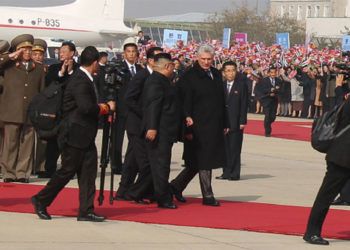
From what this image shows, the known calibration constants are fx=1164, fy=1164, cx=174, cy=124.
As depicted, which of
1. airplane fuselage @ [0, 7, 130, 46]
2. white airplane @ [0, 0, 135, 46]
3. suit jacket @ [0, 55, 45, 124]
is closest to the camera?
suit jacket @ [0, 55, 45, 124]

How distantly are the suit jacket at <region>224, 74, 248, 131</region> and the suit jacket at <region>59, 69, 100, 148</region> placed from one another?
5724 mm

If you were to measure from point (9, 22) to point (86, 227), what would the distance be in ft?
233

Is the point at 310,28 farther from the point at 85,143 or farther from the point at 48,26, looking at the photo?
the point at 85,143

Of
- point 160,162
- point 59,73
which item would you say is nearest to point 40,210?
point 160,162

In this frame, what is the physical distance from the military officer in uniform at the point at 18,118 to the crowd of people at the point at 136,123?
13mm

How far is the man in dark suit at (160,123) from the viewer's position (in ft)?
41.9

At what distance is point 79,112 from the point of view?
11.5 m

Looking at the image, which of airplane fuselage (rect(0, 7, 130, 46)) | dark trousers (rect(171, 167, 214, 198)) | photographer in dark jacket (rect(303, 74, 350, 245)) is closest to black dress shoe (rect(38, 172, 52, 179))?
dark trousers (rect(171, 167, 214, 198))

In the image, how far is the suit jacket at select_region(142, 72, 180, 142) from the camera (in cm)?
1275

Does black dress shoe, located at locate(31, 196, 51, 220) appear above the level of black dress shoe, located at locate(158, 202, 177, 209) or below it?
above

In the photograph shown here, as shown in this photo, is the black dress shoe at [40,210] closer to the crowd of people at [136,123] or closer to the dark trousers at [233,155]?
the crowd of people at [136,123]

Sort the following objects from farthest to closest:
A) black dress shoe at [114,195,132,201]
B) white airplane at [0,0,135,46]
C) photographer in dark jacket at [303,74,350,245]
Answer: white airplane at [0,0,135,46], black dress shoe at [114,195,132,201], photographer in dark jacket at [303,74,350,245]

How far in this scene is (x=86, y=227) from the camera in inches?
448

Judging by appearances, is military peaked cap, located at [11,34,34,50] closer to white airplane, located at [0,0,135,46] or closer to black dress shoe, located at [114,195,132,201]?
black dress shoe, located at [114,195,132,201]
